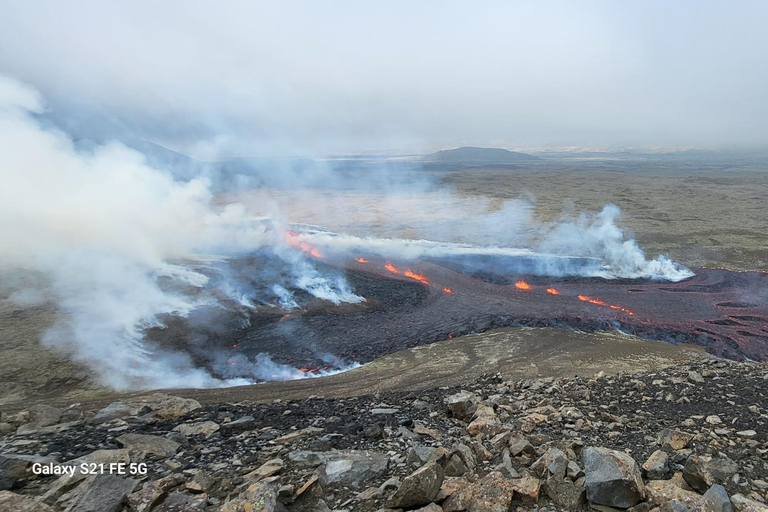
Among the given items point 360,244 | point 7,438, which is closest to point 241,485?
point 7,438

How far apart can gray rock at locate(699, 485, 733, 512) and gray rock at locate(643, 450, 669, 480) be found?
81 cm

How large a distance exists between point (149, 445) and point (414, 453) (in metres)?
4.13

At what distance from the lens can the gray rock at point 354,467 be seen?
203 inches

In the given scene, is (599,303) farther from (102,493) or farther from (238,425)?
(102,493)

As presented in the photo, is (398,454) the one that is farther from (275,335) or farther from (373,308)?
(373,308)

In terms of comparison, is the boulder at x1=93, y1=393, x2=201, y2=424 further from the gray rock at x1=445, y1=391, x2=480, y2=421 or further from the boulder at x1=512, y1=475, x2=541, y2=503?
the boulder at x1=512, y1=475, x2=541, y2=503

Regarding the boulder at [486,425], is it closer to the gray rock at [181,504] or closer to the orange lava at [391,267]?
the gray rock at [181,504]

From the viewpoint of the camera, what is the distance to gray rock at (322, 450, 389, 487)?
5152mm

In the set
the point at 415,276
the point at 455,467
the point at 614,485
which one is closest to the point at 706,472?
the point at 614,485

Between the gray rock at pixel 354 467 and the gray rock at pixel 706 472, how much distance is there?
3795 millimetres

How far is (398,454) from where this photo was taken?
19.9 ft

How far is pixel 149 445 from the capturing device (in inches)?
241

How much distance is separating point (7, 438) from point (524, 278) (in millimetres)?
24987

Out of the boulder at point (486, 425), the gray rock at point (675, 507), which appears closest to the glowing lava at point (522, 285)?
the boulder at point (486, 425)
